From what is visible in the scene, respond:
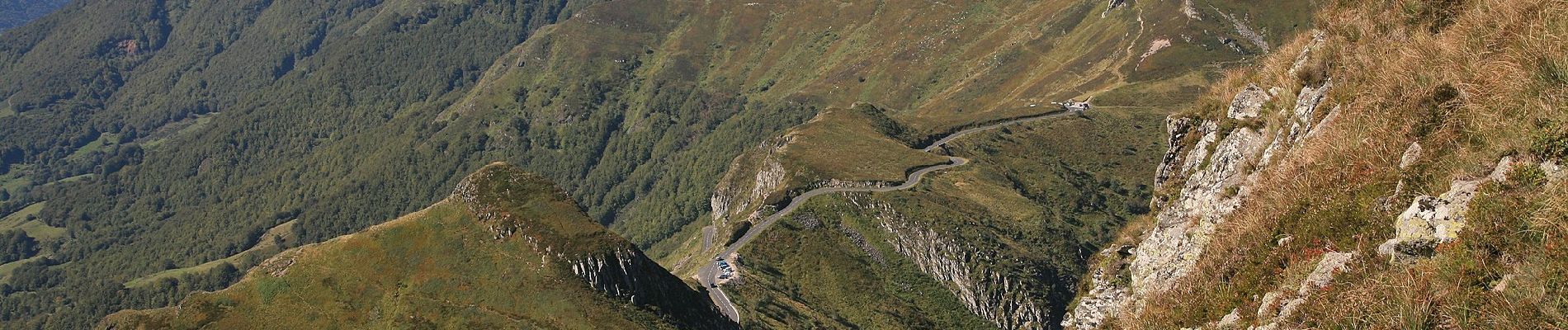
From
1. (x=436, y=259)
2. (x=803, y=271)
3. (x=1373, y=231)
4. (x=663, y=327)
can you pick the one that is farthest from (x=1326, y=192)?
(x=803, y=271)

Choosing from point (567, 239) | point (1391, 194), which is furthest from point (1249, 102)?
point (567, 239)

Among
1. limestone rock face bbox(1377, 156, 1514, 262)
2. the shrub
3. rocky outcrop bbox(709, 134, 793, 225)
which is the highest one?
the shrub

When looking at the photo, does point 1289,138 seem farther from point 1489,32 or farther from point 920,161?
point 920,161

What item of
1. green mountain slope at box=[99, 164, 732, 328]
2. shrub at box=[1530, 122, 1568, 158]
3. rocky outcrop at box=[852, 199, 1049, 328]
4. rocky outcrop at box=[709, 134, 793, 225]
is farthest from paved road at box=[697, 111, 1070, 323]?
shrub at box=[1530, 122, 1568, 158]

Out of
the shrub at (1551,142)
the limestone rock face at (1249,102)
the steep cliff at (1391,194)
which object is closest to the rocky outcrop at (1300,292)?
the steep cliff at (1391,194)

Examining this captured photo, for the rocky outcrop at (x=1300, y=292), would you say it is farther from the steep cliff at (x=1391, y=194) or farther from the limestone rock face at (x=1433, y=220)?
the limestone rock face at (x=1433, y=220)

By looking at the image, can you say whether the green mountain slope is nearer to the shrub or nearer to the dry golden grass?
the dry golden grass
